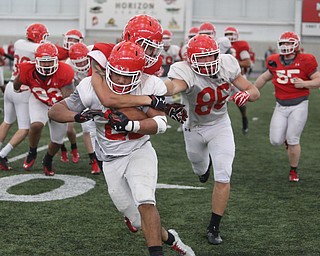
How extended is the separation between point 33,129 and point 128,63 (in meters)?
3.21

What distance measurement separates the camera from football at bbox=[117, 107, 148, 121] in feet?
12.8

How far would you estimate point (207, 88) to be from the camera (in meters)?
4.84

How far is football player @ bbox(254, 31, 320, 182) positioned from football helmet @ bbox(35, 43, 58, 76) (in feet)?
6.86

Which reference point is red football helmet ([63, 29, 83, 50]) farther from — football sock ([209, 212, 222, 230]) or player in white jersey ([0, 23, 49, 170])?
football sock ([209, 212, 222, 230])

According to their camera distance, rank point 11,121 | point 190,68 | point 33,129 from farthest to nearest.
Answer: point 11,121 → point 33,129 → point 190,68

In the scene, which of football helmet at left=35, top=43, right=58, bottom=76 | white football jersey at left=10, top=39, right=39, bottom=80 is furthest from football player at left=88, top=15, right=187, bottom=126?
white football jersey at left=10, top=39, right=39, bottom=80

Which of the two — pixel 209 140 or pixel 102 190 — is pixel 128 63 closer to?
pixel 209 140

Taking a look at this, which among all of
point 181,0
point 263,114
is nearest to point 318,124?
point 263,114

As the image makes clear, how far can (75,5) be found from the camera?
34.9 metres

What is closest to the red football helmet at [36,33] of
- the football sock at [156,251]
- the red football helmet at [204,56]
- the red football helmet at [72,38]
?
the red football helmet at [72,38]

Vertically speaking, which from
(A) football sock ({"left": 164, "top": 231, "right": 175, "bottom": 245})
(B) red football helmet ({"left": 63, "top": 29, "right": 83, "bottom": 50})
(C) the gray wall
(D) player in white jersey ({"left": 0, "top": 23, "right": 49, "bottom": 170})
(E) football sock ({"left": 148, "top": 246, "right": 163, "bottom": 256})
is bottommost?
(A) football sock ({"left": 164, "top": 231, "right": 175, "bottom": 245})

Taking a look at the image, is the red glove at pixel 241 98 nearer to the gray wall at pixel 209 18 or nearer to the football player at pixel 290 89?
the football player at pixel 290 89

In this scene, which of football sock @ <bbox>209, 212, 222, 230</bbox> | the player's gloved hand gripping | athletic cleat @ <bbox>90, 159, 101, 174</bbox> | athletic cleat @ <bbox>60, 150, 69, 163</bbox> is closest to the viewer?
the player's gloved hand gripping

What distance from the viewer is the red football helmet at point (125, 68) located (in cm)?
371
